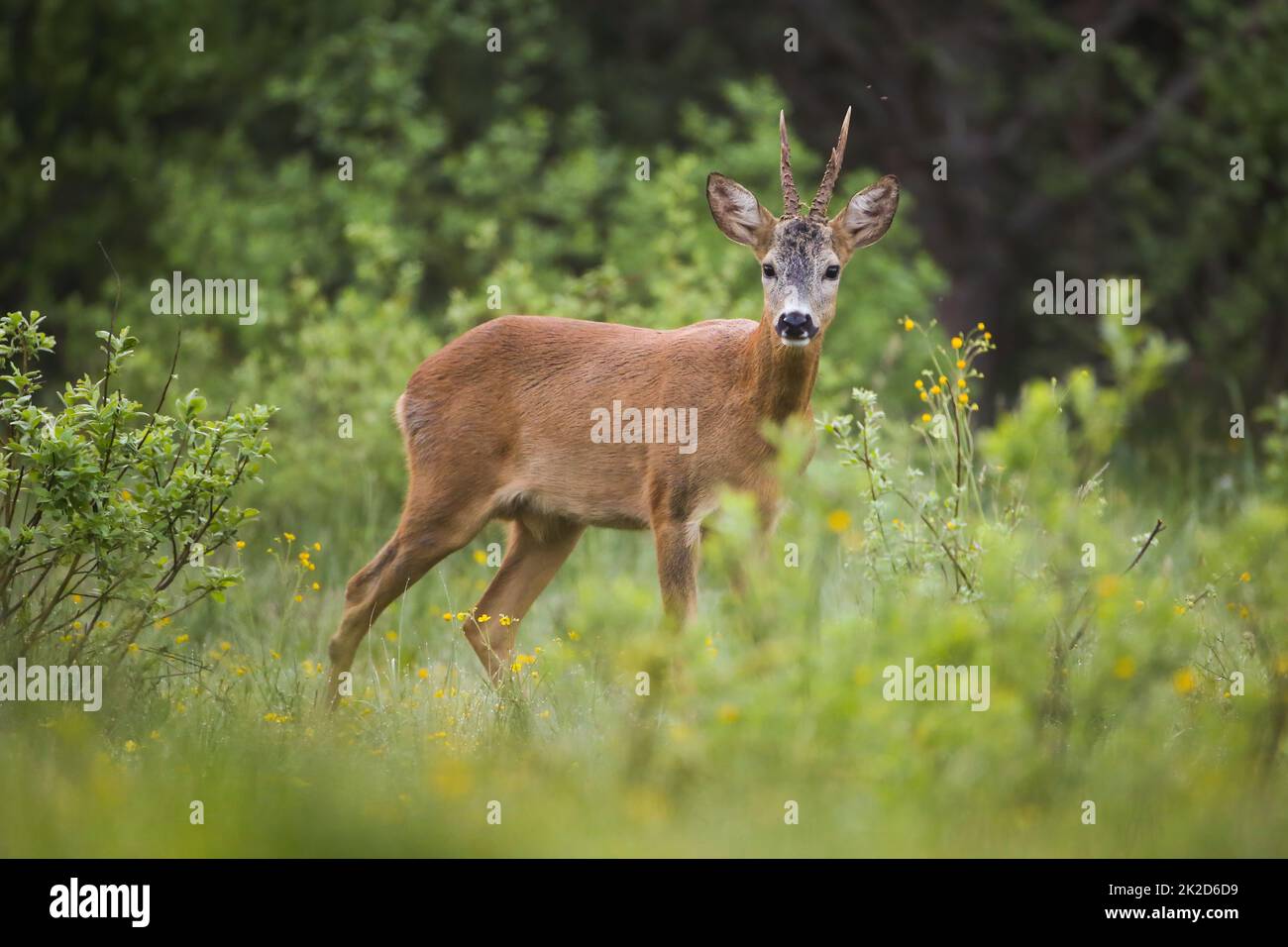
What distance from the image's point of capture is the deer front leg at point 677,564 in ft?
23.4

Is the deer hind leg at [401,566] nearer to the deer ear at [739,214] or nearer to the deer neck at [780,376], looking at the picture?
the deer neck at [780,376]

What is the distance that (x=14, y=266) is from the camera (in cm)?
1462

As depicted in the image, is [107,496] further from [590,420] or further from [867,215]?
[867,215]

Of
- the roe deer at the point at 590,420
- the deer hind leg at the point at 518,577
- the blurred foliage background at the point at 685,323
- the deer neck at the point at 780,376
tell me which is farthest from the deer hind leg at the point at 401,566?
the deer neck at the point at 780,376

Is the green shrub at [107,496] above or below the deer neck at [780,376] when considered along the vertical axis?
below

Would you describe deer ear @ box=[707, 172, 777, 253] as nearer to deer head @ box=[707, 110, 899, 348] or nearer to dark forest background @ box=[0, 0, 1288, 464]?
deer head @ box=[707, 110, 899, 348]

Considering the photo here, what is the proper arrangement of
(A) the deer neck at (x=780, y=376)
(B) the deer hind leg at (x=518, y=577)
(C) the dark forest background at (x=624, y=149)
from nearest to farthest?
(A) the deer neck at (x=780, y=376), (B) the deer hind leg at (x=518, y=577), (C) the dark forest background at (x=624, y=149)

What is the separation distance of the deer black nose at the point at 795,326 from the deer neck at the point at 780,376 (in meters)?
0.36

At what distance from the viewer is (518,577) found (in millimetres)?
7867

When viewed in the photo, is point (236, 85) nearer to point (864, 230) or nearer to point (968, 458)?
point (864, 230)

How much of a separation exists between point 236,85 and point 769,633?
12.5 metres

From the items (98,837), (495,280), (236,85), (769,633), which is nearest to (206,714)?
(98,837)

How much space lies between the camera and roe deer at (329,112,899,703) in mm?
7109

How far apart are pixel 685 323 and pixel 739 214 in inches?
117
